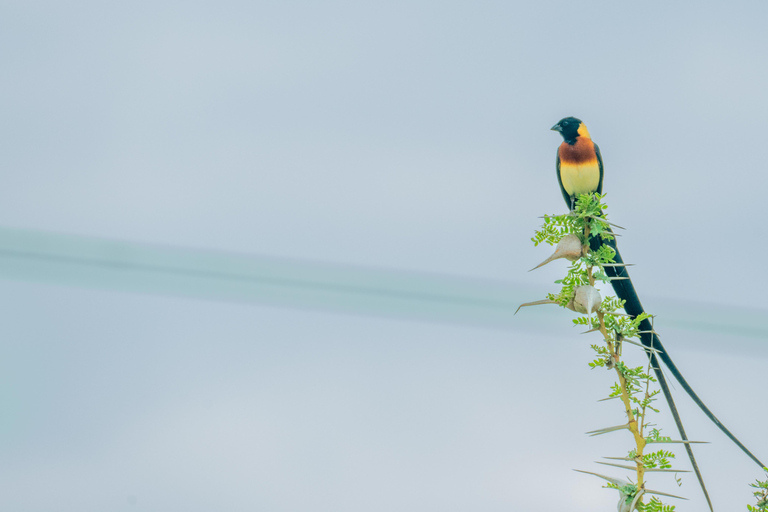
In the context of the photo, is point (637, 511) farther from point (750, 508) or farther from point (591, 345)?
point (591, 345)

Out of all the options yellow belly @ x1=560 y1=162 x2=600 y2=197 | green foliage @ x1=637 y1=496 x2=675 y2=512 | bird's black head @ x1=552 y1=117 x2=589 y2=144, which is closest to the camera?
green foliage @ x1=637 y1=496 x2=675 y2=512

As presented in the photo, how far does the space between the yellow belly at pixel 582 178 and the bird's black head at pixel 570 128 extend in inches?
17.4

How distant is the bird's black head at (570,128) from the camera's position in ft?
20.5

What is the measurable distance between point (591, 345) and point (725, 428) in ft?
2.82

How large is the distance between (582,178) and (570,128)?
0.83 metres

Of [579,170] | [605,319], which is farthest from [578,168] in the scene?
[605,319]

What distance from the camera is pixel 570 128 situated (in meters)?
6.42

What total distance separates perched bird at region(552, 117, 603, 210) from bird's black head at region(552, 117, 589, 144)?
0.18 meters

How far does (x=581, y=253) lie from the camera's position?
2.71m

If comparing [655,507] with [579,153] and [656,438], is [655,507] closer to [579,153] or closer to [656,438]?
[656,438]

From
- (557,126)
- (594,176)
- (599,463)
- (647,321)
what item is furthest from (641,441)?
(557,126)

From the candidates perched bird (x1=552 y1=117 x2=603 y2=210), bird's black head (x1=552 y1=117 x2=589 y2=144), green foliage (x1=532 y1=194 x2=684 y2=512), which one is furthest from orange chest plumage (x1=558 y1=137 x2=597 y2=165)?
green foliage (x1=532 y1=194 x2=684 y2=512)

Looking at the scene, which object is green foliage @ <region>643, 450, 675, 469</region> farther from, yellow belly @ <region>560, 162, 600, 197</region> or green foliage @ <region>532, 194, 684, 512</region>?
yellow belly @ <region>560, 162, 600, 197</region>

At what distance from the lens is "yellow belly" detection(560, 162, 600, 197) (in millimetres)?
5750
